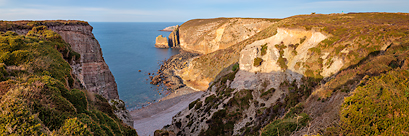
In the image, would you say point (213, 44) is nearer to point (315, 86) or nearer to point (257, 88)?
point (257, 88)

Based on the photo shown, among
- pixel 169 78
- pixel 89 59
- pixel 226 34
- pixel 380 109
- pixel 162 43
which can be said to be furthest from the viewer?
pixel 162 43

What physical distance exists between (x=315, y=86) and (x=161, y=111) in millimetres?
33899

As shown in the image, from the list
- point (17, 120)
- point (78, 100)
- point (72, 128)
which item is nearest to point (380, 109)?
point (72, 128)

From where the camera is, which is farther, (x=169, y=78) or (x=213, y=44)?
(x=213, y=44)

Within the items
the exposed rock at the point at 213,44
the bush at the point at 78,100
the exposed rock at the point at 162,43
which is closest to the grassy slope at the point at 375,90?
the bush at the point at 78,100

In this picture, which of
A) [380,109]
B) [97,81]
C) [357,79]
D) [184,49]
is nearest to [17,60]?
[97,81]

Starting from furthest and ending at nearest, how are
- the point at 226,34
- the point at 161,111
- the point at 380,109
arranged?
the point at 226,34, the point at 161,111, the point at 380,109

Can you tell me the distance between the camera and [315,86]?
18203 mm

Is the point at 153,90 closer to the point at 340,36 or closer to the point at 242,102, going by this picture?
the point at 242,102

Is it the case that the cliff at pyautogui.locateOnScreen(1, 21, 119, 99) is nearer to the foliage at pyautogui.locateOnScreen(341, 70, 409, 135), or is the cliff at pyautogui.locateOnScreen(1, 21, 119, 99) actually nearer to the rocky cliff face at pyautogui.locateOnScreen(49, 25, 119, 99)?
the rocky cliff face at pyautogui.locateOnScreen(49, 25, 119, 99)

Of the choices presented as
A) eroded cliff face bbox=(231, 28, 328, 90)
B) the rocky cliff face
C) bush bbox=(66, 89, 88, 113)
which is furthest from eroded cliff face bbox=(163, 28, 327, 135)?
bush bbox=(66, 89, 88, 113)

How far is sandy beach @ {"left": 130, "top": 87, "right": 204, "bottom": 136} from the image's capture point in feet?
113

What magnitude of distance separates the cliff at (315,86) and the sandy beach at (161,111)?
791cm

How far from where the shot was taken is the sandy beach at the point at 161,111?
34359 mm
